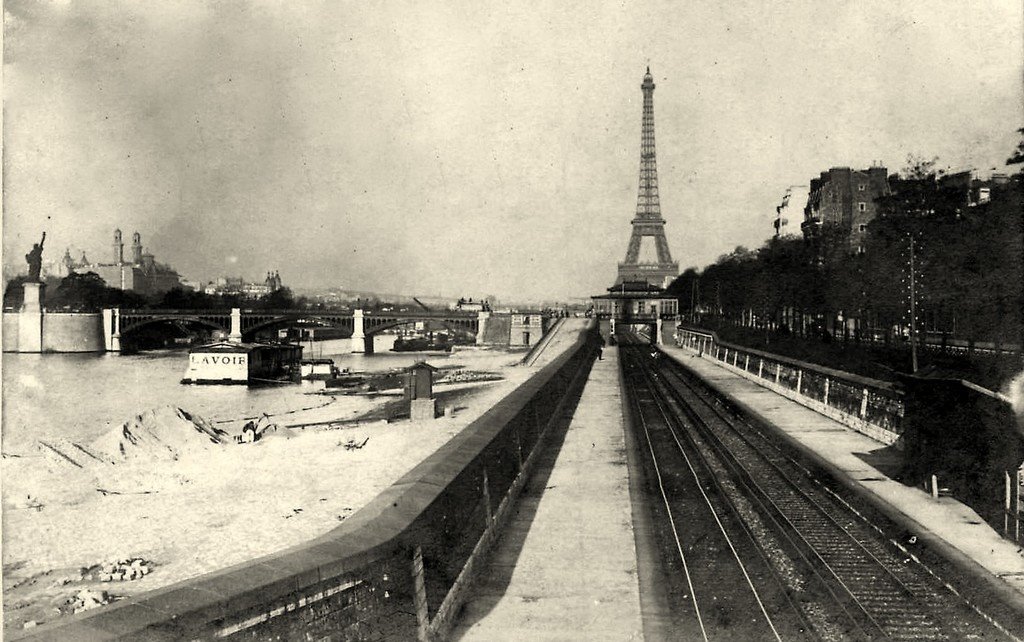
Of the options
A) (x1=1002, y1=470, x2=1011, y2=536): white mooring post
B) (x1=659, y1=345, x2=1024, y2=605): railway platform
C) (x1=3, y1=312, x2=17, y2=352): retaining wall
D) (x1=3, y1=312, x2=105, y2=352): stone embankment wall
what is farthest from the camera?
(x1=3, y1=312, x2=105, y2=352): stone embankment wall

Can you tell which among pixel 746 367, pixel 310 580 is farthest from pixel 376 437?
pixel 746 367

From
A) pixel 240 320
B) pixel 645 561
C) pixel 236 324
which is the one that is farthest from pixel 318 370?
pixel 645 561

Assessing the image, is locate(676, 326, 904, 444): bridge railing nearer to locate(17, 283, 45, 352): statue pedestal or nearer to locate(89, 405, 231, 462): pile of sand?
locate(89, 405, 231, 462): pile of sand

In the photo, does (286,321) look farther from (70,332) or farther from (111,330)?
(70,332)

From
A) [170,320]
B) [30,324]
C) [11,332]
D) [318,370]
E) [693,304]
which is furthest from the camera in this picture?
[693,304]

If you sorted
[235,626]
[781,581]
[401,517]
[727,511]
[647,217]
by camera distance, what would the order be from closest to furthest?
[235,626] → [401,517] → [781,581] → [727,511] → [647,217]

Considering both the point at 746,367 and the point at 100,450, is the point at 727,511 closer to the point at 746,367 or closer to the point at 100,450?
the point at 100,450

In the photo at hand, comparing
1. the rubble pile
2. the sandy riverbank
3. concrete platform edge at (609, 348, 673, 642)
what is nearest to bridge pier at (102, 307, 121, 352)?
the sandy riverbank
